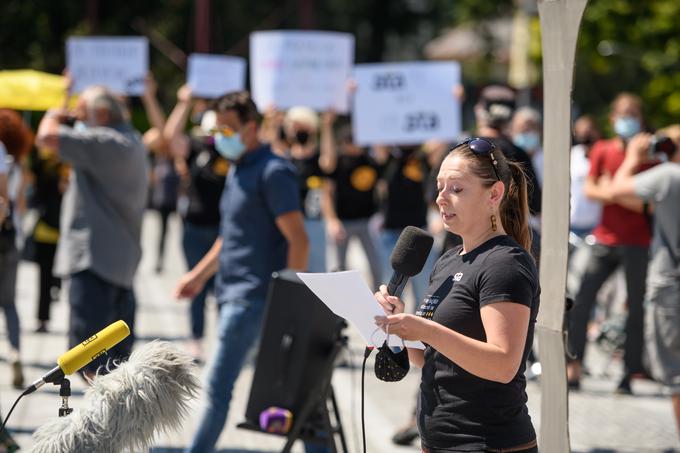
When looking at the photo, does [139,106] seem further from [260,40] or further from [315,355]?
[315,355]

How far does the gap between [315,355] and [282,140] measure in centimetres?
564

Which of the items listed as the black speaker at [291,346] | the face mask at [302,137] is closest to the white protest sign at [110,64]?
the face mask at [302,137]

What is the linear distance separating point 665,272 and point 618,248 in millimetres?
2130

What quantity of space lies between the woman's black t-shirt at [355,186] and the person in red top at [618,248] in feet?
7.84

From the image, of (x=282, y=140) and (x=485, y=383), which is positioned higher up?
(x=282, y=140)

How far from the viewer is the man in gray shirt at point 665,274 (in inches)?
279

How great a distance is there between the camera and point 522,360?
362 cm

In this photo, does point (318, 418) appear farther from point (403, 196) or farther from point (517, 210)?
point (403, 196)

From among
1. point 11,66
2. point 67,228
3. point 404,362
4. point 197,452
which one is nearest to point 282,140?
point 67,228

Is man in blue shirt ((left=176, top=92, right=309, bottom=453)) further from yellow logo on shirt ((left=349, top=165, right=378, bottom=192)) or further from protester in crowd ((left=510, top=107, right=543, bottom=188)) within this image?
yellow logo on shirt ((left=349, top=165, right=378, bottom=192))

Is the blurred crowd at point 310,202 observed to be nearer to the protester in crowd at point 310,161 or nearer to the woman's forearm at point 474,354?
the protester in crowd at point 310,161

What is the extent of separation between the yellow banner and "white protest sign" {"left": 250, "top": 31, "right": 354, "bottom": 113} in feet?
8.40

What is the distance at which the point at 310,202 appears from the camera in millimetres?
11203

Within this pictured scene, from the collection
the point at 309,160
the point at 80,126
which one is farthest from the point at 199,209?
the point at 80,126
